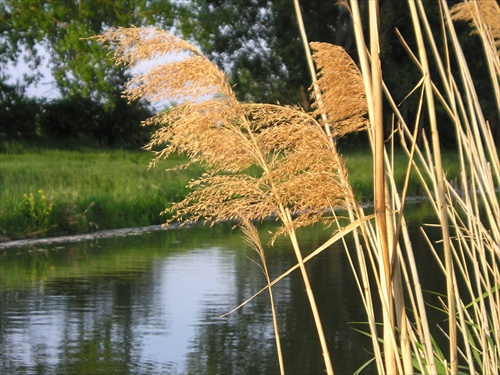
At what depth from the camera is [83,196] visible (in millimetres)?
14453

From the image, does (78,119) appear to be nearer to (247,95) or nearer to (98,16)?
(98,16)

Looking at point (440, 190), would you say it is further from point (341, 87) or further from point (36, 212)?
point (36, 212)

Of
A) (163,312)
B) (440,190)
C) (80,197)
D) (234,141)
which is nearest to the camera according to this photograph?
(440,190)

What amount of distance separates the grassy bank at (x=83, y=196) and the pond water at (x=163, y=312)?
0.87m

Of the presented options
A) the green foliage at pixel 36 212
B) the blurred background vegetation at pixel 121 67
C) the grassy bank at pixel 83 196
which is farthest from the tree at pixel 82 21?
the green foliage at pixel 36 212

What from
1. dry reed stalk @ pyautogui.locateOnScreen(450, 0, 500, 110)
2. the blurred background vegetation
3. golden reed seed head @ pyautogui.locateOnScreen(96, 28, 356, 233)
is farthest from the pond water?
the blurred background vegetation

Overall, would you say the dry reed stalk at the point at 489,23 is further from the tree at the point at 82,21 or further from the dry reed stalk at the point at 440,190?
the tree at the point at 82,21

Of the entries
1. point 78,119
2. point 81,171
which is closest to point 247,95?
point 78,119

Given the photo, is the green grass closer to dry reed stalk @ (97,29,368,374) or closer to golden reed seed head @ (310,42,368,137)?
dry reed stalk @ (97,29,368,374)

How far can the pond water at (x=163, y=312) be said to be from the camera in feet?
21.4

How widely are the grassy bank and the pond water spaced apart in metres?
0.87

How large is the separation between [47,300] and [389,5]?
3153cm

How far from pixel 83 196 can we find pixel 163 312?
21.2 ft

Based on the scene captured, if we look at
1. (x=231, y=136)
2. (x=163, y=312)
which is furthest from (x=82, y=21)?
(x=231, y=136)
